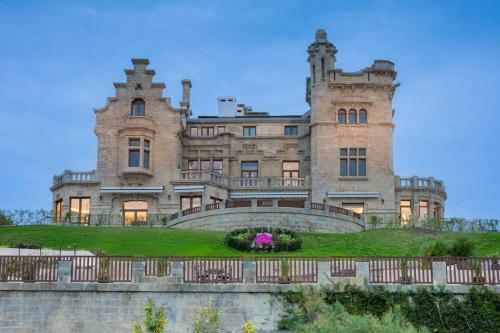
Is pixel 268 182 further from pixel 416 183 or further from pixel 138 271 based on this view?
pixel 138 271

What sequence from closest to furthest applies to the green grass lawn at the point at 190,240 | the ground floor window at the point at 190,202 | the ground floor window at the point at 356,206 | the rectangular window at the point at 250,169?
the green grass lawn at the point at 190,240, the ground floor window at the point at 190,202, the ground floor window at the point at 356,206, the rectangular window at the point at 250,169

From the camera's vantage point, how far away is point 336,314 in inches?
860

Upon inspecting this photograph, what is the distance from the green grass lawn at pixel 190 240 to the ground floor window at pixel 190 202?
882cm

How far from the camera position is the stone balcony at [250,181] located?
57438 millimetres

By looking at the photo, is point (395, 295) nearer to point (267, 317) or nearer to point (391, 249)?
point (267, 317)

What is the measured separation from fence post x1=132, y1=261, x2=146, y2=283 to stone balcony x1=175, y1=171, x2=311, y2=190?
32.2 m

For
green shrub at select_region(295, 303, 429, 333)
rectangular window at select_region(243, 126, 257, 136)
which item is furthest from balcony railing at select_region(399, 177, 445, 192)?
green shrub at select_region(295, 303, 429, 333)

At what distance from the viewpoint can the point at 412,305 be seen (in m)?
24.4

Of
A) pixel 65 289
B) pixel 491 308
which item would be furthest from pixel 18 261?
pixel 491 308

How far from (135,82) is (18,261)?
118 feet

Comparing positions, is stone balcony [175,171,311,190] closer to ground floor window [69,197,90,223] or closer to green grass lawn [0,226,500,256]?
ground floor window [69,197,90,223]

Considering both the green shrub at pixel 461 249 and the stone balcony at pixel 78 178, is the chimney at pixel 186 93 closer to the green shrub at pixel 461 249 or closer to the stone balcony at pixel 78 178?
the stone balcony at pixel 78 178

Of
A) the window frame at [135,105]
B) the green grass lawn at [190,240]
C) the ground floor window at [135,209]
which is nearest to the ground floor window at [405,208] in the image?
the green grass lawn at [190,240]

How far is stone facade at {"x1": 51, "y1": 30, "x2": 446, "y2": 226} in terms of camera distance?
57219mm
